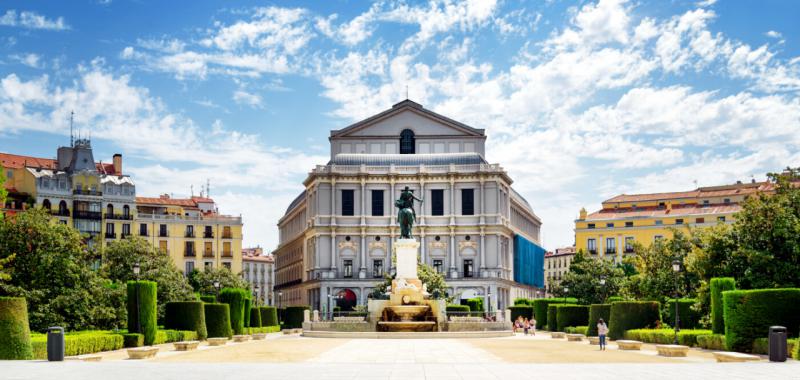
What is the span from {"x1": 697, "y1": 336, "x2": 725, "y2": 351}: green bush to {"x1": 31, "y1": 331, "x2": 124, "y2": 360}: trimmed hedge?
949 inches

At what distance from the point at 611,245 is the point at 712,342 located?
357 feet

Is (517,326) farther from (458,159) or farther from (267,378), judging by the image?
(267,378)

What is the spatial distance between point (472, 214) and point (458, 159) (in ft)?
24.9

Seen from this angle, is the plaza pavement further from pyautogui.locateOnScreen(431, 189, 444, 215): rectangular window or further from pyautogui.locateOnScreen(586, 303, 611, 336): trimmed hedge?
pyautogui.locateOnScreen(431, 189, 444, 215): rectangular window

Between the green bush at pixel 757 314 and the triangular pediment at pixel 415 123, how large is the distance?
94.7m

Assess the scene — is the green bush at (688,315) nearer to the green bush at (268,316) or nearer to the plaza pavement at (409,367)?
the plaza pavement at (409,367)

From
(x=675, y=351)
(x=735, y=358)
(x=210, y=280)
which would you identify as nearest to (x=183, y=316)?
(x=675, y=351)

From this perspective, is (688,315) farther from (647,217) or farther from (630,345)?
(647,217)

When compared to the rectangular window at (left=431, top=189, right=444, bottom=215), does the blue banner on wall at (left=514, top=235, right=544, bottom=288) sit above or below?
below

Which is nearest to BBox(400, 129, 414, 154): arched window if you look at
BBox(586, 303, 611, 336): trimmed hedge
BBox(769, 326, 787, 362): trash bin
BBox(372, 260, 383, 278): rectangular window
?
BBox(372, 260, 383, 278): rectangular window

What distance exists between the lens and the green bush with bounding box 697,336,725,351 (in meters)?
38.9

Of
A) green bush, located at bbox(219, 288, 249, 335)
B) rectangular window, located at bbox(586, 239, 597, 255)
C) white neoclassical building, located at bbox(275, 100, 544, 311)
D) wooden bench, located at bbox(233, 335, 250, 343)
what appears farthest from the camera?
rectangular window, located at bbox(586, 239, 597, 255)

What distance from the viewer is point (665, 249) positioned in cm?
6856

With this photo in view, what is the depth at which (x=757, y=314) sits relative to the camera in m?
35.5
